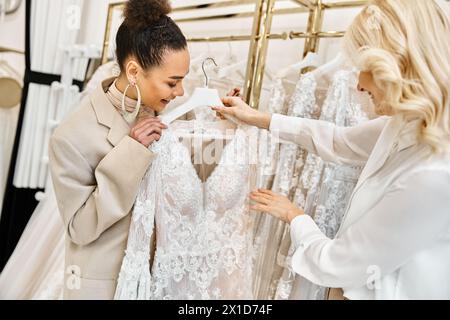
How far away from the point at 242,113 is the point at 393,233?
1.52 ft

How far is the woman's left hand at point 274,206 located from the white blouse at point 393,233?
0.04 meters

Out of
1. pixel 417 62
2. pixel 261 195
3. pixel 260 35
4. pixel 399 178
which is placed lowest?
pixel 261 195

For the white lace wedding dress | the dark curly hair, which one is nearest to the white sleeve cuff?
the white lace wedding dress

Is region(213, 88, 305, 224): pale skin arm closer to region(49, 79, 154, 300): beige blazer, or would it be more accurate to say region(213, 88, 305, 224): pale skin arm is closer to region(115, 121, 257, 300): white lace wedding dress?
region(115, 121, 257, 300): white lace wedding dress

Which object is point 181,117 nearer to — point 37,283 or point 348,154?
point 348,154

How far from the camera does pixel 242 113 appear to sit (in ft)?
3.00

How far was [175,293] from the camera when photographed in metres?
0.86

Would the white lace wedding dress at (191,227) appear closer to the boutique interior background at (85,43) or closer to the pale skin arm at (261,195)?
the pale skin arm at (261,195)

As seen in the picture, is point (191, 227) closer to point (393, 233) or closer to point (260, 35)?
point (393, 233)

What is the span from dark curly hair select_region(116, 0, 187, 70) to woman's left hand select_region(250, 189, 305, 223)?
0.42 metres

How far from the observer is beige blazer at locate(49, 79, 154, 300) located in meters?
0.75

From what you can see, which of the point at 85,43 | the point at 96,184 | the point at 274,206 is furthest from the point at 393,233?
the point at 85,43
